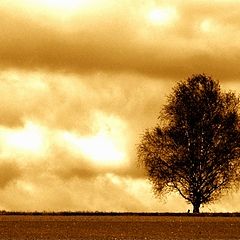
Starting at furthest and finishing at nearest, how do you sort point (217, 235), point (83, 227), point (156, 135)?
point (156, 135)
point (83, 227)
point (217, 235)

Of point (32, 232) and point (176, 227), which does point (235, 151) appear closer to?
point (176, 227)

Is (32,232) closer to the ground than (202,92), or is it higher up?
closer to the ground

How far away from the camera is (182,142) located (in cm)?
6047

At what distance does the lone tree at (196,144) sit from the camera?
197ft

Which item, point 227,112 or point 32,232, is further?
point 227,112

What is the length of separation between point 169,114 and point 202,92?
119 inches

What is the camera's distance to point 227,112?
62.0m

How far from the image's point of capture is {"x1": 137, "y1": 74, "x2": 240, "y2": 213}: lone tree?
60.1m

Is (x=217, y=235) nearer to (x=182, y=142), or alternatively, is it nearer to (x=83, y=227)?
(x=83, y=227)

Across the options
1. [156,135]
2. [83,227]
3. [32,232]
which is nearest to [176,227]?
[83,227]

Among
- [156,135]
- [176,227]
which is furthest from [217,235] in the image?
[156,135]

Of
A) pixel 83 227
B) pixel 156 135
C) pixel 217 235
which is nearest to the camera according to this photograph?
pixel 217 235

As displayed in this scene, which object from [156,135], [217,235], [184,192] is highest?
[156,135]

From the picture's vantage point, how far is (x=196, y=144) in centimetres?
6084
